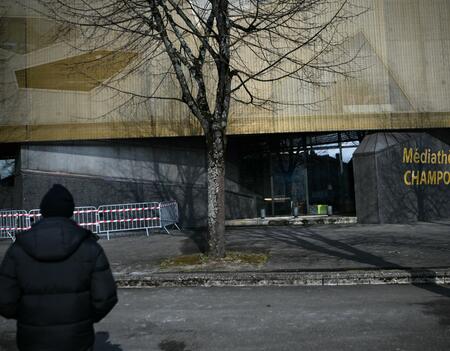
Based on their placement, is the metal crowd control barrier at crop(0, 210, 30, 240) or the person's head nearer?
the person's head

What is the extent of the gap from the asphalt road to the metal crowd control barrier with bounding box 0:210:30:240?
8.29 meters

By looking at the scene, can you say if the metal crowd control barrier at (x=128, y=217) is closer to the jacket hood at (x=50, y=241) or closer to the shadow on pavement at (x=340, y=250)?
the shadow on pavement at (x=340, y=250)

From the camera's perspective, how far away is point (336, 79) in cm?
1595

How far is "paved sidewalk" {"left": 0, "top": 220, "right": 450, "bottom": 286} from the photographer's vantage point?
7801 mm

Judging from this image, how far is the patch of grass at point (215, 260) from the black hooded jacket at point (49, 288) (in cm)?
637

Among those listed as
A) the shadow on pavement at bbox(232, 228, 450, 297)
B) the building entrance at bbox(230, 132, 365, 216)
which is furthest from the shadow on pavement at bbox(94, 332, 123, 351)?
the building entrance at bbox(230, 132, 365, 216)

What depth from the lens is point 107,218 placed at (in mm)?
14500

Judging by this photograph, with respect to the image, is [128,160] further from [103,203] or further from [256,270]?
[256,270]

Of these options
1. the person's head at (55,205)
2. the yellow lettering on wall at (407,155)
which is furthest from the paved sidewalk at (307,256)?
the person's head at (55,205)

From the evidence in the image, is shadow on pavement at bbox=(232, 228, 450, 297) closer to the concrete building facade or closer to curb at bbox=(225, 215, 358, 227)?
curb at bbox=(225, 215, 358, 227)

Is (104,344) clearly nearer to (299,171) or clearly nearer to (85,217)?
(85,217)

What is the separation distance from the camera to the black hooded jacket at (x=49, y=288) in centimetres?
271

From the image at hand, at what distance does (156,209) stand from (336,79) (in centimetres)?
791

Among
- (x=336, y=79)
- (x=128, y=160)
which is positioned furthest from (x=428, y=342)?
(x=128, y=160)
